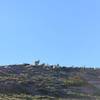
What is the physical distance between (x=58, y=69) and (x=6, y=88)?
1133 centimetres

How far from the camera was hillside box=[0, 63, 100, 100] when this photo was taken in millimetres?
72250

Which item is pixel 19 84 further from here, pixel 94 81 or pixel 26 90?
pixel 94 81

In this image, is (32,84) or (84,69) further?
(84,69)

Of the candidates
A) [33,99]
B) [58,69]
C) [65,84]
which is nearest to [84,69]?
[58,69]

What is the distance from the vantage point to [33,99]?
68.1 m

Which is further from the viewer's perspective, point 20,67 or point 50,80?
point 20,67

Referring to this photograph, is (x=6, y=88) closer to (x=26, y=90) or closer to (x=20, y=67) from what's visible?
(x=26, y=90)

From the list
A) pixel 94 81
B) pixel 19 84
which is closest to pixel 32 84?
pixel 19 84

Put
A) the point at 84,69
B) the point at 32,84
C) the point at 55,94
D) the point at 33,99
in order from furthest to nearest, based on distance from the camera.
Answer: the point at 84,69 → the point at 32,84 → the point at 55,94 → the point at 33,99

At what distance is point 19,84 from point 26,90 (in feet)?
6.21

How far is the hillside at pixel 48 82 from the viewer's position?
72.2 m

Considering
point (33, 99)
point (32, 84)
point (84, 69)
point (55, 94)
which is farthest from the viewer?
point (84, 69)

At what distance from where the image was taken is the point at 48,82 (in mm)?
79062

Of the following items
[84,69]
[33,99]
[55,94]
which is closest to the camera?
[33,99]
